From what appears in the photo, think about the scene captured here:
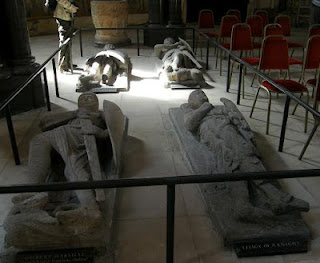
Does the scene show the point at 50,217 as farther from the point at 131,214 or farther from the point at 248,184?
the point at 248,184

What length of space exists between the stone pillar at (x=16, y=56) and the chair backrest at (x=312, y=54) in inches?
151

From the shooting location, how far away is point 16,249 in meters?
2.44

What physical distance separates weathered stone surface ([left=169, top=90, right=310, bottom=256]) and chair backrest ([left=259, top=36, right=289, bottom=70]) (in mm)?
1705

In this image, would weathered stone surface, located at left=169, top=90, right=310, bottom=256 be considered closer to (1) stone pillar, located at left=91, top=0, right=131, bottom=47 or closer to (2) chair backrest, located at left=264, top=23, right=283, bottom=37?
(2) chair backrest, located at left=264, top=23, right=283, bottom=37

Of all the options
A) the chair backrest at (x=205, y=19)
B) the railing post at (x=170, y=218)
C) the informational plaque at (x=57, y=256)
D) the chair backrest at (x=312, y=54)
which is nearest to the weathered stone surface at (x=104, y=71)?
the chair backrest at (x=312, y=54)

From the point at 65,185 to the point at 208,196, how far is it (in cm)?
152

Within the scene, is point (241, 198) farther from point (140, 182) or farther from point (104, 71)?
point (104, 71)

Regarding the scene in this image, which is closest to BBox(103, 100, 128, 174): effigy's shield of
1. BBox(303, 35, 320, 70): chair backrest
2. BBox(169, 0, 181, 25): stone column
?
BBox(303, 35, 320, 70): chair backrest

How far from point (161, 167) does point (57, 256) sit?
157 centimetres

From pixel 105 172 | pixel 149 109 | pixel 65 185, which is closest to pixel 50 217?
pixel 65 185

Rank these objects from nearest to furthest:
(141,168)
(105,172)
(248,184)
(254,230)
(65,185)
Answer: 1. (65,185)
2. (254,230)
3. (248,184)
4. (105,172)
5. (141,168)

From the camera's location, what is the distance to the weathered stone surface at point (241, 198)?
254 centimetres

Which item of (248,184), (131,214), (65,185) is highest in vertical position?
(65,185)

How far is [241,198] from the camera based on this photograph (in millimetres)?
2738
